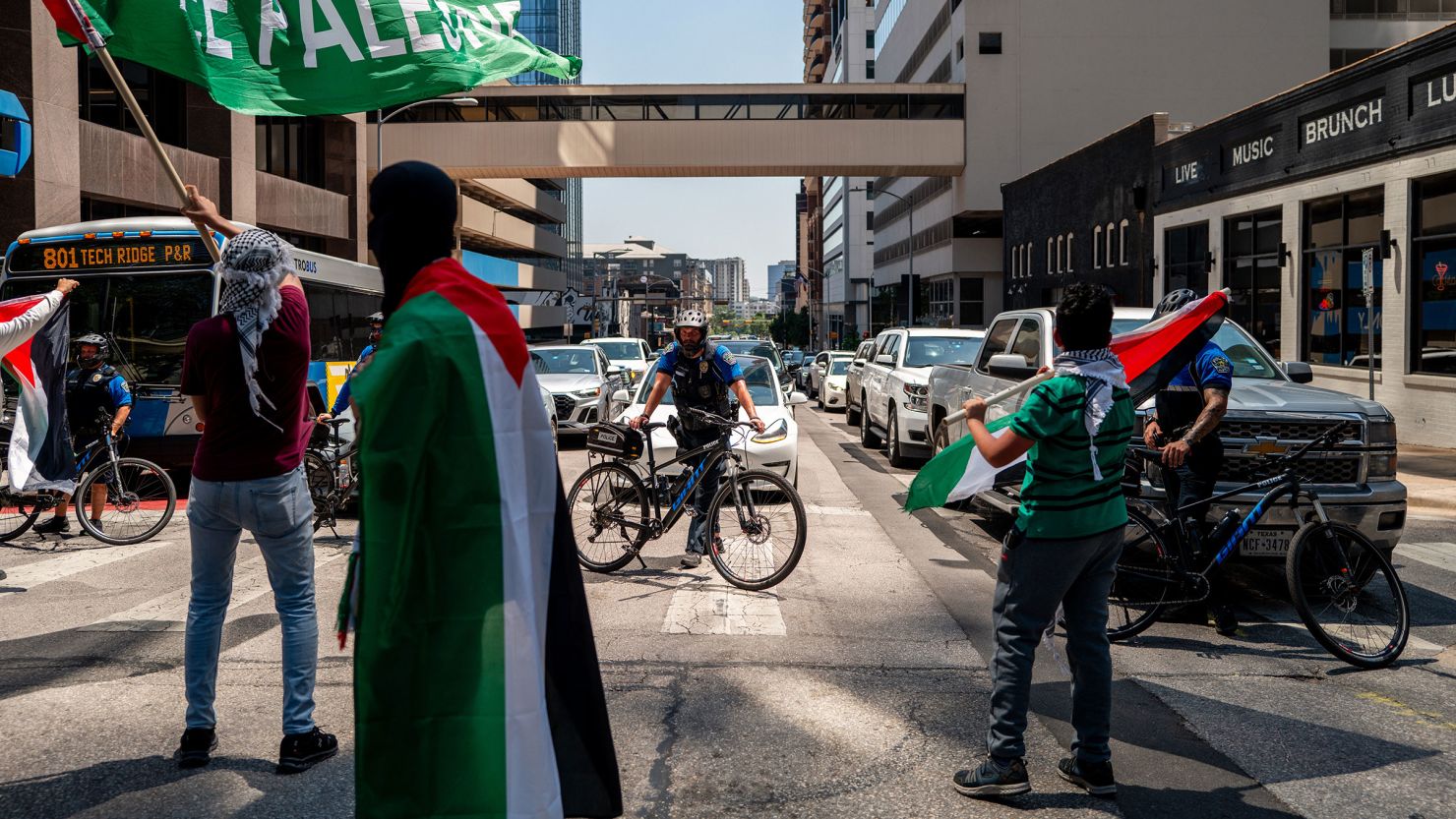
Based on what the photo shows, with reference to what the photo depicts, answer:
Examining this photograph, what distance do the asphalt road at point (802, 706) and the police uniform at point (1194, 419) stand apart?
2.80ft

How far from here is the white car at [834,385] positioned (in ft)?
104

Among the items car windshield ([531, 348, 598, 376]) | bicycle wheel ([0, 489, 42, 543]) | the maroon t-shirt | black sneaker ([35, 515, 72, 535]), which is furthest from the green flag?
car windshield ([531, 348, 598, 376])

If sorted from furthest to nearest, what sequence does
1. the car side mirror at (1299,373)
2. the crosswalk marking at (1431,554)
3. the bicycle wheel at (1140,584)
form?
the crosswalk marking at (1431,554), the car side mirror at (1299,373), the bicycle wheel at (1140,584)

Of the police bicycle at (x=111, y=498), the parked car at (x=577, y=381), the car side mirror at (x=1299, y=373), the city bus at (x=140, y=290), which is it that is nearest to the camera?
the car side mirror at (x=1299, y=373)

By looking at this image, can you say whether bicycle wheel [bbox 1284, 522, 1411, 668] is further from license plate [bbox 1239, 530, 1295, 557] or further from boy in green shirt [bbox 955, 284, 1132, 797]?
boy in green shirt [bbox 955, 284, 1132, 797]

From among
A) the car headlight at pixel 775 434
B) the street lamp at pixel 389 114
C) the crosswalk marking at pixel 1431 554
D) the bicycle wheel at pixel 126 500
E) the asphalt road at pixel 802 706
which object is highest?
the street lamp at pixel 389 114

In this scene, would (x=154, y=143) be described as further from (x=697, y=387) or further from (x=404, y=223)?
(x=697, y=387)

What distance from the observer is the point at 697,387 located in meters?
8.73

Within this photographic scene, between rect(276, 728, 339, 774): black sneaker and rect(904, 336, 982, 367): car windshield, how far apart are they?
46.6 feet

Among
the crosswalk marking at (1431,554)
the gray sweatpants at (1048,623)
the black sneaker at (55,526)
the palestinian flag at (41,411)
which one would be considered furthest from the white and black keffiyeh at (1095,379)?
the black sneaker at (55,526)

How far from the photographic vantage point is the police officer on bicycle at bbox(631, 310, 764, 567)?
8633mm

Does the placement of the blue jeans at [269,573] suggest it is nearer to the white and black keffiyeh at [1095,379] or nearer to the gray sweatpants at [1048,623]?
the gray sweatpants at [1048,623]

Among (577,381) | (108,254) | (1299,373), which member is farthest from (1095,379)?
(577,381)

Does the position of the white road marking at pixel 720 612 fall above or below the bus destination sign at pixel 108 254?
below
